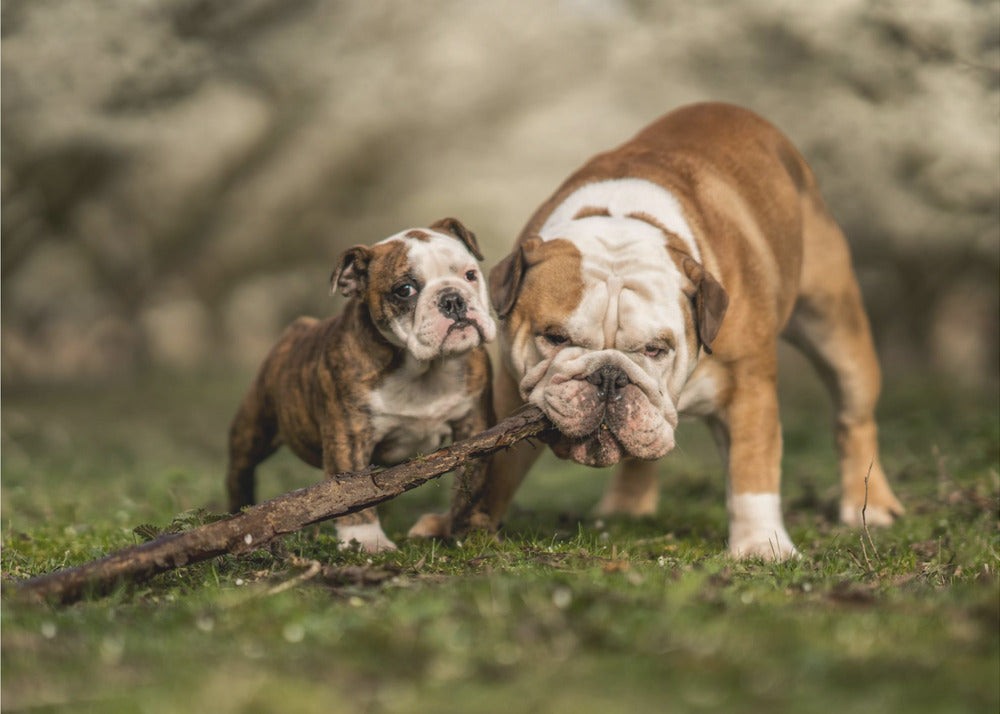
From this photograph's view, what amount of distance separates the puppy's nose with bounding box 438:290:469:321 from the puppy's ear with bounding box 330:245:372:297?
0.45 meters

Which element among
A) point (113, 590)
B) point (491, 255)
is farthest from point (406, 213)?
point (113, 590)

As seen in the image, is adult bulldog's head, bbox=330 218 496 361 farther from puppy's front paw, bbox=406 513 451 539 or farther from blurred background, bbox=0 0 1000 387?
blurred background, bbox=0 0 1000 387

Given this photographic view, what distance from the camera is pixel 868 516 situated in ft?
20.4

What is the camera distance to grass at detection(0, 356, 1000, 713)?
7.56 ft

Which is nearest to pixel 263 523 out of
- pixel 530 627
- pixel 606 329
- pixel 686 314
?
pixel 530 627

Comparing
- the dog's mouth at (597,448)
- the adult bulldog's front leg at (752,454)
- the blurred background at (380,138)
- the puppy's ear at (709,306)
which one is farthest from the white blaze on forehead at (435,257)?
the blurred background at (380,138)

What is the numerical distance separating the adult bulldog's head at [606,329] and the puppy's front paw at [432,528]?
2.68 feet

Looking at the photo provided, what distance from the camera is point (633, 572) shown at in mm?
3443

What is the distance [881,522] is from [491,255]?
10.9m

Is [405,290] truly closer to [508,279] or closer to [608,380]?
[508,279]

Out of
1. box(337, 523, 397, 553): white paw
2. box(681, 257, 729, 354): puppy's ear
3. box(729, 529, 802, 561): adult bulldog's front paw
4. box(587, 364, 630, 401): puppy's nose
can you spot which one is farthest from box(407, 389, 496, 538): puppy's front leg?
box(729, 529, 802, 561): adult bulldog's front paw

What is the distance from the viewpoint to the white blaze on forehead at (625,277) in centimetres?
436

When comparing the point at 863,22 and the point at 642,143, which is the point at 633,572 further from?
the point at 863,22

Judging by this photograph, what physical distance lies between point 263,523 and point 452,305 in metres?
1.22
